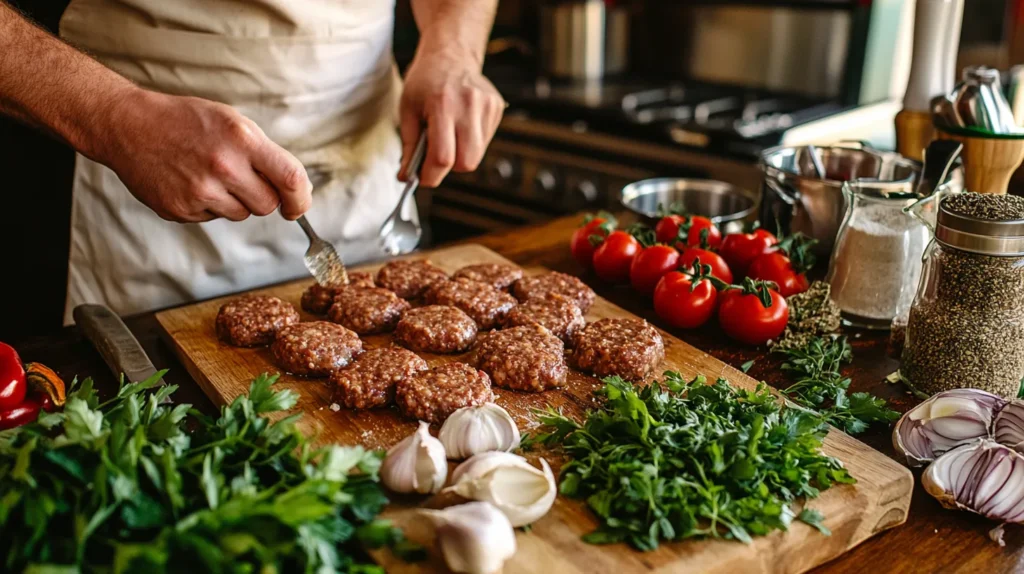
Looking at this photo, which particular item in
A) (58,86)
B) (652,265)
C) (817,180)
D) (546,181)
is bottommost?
(546,181)

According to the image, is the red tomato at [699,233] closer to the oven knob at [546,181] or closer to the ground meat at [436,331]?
the ground meat at [436,331]

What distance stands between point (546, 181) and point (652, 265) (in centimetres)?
226

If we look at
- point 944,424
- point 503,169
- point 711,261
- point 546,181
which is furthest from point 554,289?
point 503,169

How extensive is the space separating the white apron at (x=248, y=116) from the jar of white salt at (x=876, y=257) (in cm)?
139

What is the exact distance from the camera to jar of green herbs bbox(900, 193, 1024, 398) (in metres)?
1.51

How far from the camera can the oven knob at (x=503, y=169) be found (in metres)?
4.59

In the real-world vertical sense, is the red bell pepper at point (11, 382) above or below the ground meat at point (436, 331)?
above

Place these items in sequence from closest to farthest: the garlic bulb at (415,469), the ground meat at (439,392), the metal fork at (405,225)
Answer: the garlic bulb at (415,469) < the ground meat at (439,392) < the metal fork at (405,225)

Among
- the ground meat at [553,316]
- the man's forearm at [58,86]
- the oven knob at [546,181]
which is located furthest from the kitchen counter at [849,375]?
the oven knob at [546,181]

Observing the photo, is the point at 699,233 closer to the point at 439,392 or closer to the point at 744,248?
the point at 744,248

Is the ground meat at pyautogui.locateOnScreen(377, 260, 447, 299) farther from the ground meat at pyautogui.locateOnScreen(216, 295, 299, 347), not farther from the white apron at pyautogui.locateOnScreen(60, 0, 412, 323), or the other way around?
the white apron at pyautogui.locateOnScreen(60, 0, 412, 323)

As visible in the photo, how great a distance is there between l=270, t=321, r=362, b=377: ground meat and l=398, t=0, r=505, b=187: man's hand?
625mm

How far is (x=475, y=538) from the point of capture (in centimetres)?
116

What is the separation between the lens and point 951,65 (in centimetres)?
247
